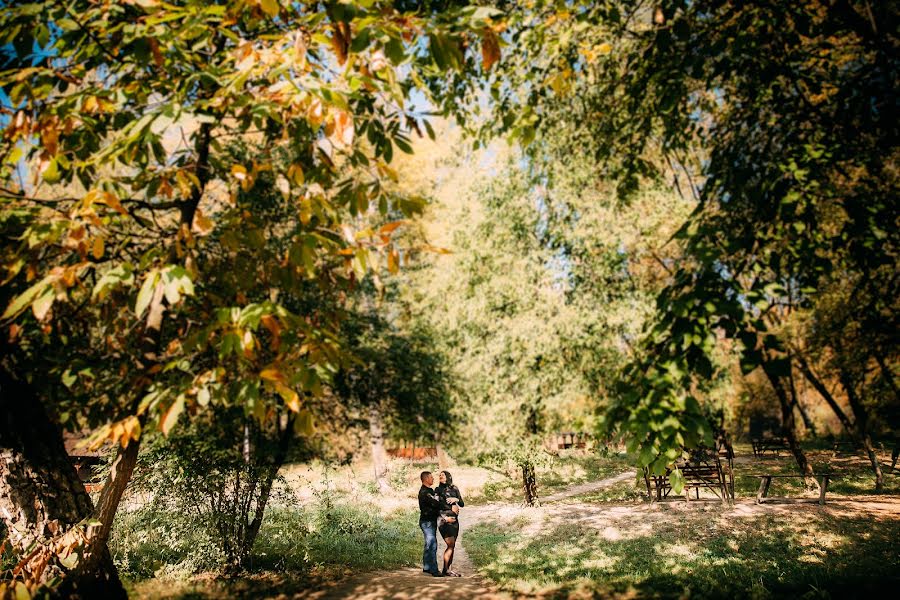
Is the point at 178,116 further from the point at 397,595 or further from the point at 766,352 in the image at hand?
the point at 397,595

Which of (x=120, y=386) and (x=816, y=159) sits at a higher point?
(x=816, y=159)

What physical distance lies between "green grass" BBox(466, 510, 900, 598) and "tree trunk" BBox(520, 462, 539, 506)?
221cm

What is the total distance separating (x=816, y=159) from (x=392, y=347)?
792cm

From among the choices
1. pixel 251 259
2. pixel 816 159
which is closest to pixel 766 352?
pixel 816 159

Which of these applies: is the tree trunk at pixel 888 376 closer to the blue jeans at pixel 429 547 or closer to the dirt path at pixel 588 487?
the blue jeans at pixel 429 547

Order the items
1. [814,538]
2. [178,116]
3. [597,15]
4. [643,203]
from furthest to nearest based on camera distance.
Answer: [643,203], [814,538], [597,15], [178,116]

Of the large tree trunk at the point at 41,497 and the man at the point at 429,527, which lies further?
the man at the point at 429,527

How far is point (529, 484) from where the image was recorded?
43.7 feet

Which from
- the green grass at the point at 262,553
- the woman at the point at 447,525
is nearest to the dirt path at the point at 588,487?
the green grass at the point at 262,553

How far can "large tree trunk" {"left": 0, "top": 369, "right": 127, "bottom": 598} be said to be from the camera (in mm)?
3109

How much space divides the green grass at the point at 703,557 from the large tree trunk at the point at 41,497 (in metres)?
5.28

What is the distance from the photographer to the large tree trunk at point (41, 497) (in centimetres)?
311

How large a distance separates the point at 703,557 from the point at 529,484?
6.20m

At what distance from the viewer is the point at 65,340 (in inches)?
159
